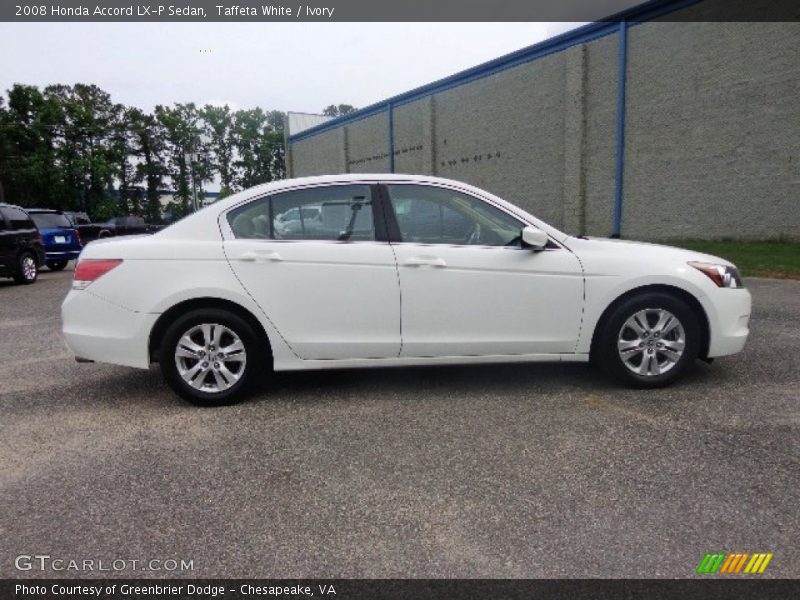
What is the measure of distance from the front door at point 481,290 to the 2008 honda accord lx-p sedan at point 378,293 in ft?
0.03

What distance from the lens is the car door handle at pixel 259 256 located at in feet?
13.7

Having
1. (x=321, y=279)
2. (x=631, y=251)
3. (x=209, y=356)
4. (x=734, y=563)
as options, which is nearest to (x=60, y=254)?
(x=209, y=356)

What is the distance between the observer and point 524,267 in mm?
4277

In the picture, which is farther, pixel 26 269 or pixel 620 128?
pixel 620 128

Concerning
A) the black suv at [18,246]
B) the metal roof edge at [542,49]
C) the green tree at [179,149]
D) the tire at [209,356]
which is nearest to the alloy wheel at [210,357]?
the tire at [209,356]

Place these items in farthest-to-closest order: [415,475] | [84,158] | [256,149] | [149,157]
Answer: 1. [256,149]
2. [149,157]
3. [84,158]
4. [415,475]

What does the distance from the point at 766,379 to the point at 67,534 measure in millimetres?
4837

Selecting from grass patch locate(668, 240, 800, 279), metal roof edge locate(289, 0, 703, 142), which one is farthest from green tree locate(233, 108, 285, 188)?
grass patch locate(668, 240, 800, 279)

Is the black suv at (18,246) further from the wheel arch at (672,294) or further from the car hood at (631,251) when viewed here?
the wheel arch at (672,294)

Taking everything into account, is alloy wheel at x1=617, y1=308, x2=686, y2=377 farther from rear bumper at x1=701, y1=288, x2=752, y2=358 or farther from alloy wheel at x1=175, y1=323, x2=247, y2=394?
alloy wheel at x1=175, y1=323, x2=247, y2=394

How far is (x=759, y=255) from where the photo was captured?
1326 centimetres

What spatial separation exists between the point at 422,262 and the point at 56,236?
15944 mm

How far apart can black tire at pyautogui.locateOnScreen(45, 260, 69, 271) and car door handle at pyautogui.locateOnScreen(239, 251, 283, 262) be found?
15.4 metres

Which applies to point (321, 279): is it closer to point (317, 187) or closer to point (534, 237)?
point (317, 187)
